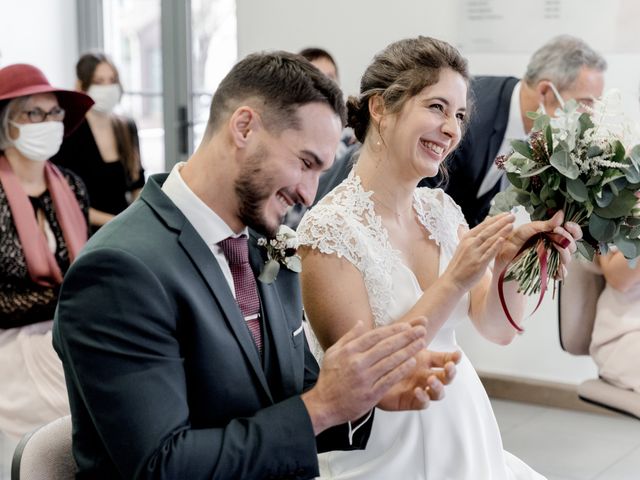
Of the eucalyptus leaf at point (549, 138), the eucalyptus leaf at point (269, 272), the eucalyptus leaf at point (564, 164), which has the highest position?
the eucalyptus leaf at point (549, 138)

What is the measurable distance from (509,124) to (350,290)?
6.47 ft

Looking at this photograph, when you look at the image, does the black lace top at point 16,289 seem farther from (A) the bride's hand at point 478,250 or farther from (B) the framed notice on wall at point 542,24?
(B) the framed notice on wall at point 542,24

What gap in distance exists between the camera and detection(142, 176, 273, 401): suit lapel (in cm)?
161

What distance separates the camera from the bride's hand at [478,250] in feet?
6.70

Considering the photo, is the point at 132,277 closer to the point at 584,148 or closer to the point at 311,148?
the point at 311,148

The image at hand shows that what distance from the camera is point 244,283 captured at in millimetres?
1758

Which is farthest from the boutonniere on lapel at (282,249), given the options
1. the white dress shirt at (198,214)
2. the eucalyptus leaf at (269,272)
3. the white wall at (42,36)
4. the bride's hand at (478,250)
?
the white wall at (42,36)

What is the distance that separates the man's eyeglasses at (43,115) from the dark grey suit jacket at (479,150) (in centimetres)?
165

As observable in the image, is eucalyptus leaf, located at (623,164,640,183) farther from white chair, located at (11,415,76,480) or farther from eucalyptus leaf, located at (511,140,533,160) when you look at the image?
white chair, located at (11,415,76,480)

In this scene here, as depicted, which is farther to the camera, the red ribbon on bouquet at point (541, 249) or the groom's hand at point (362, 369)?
the red ribbon on bouquet at point (541, 249)

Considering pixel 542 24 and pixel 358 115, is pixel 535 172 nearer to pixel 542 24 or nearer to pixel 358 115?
pixel 358 115

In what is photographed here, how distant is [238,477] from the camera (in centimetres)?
151

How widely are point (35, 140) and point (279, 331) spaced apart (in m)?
2.38

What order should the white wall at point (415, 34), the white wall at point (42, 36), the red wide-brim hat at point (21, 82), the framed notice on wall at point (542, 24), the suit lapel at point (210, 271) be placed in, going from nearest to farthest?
the suit lapel at point (210, 271) → the red wide-brim hat at point (21, 82) → the framed notice on wall at point (542, 24) → the white wall at point (415, 34) → the white wall at point (42, 36)
